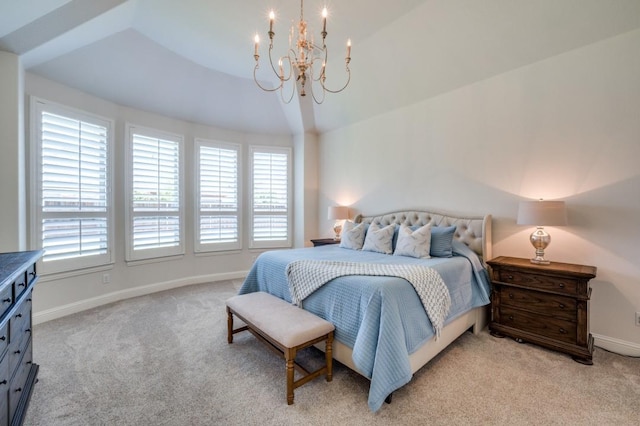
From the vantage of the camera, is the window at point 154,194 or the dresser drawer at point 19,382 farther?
the window at point 154,194

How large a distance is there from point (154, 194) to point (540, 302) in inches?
194

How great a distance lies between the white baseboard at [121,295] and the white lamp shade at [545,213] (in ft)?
14.3

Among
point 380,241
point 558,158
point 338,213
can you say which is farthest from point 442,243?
point 338,213

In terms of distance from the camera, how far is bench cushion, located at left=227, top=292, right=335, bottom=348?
1843 millimetres

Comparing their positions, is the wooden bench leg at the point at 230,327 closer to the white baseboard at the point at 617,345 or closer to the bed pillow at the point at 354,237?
the bed pillow at the point at 354,237

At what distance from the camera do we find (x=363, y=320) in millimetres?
1848

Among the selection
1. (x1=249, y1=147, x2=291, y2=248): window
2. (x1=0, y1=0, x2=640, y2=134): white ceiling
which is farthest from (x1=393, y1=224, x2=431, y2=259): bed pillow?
(x1=249, y1=147, x2=291, y2=248): window

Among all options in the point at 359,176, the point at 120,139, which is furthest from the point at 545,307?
the point at 120,139

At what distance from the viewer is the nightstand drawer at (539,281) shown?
7.77 ft

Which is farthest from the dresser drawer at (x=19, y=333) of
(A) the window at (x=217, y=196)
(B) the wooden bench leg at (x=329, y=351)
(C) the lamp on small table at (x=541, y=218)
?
(C) the lamp on small table at (x=541, y=218)

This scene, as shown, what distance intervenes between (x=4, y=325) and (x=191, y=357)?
1.37 m

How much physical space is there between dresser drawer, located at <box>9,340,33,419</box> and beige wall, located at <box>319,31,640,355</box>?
399cm

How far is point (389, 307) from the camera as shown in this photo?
179 centimetres

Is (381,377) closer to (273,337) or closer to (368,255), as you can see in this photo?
(273,337)
